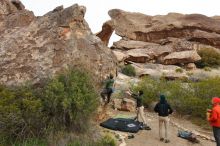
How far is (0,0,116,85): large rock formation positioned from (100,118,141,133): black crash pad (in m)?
1.96

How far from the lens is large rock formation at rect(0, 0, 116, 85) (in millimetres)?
15047

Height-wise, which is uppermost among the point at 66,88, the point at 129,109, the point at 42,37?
the point at 42,37

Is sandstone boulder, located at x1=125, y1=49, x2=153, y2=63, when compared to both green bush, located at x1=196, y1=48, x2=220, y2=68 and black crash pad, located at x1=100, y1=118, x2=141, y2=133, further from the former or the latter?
black crash pad, located at x1=100, y1=118, x2=141, y2=133

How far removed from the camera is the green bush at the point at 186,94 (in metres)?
20.6

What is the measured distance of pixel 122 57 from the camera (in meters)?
36.7

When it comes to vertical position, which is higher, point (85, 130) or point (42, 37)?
point (42, 37)

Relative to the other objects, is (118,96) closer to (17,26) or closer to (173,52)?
(17,26)

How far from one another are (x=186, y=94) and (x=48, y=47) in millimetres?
9049

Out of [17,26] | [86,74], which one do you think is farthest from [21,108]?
[17,26]

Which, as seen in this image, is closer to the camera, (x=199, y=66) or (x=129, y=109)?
(x=129, y=109)

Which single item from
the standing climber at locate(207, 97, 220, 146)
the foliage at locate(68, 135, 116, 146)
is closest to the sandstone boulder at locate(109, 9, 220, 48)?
the foliage at locate(68, 135, 116, 146)

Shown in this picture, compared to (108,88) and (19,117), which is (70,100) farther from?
(108,88)

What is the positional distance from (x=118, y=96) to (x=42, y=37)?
6.96 m

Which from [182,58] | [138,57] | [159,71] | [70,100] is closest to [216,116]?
[70,100]
